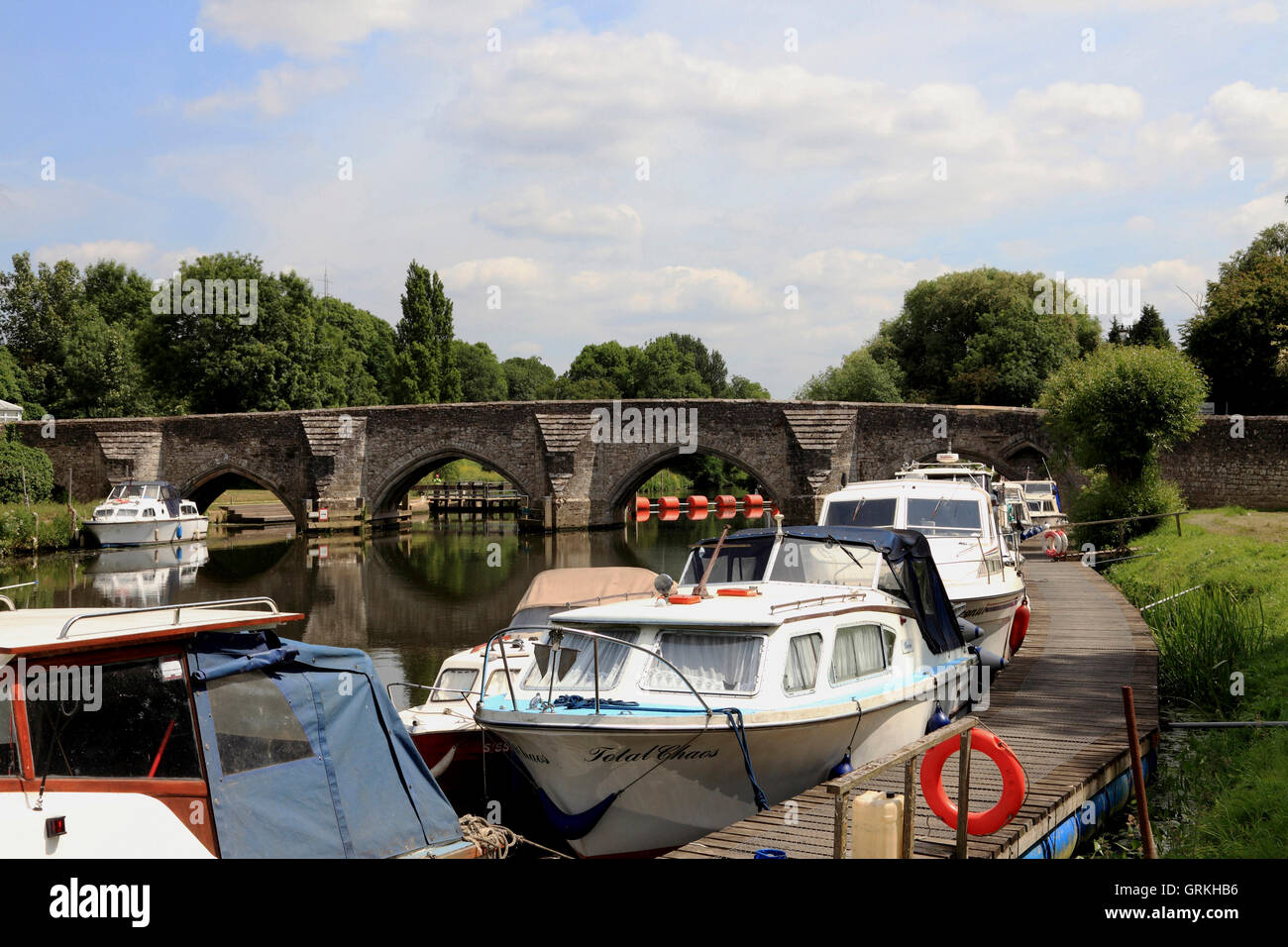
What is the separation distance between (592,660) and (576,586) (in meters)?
4.20

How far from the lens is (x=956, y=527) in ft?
45.1

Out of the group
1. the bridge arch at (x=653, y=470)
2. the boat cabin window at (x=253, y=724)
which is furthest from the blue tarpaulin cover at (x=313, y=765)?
the bridge arch at (x=653, y=470)

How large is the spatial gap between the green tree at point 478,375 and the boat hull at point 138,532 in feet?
155

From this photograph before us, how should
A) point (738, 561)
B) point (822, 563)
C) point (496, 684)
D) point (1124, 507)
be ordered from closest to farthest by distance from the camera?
point (496, 684) < point (822, 563) < point (738, 561) < point (1124, 507)

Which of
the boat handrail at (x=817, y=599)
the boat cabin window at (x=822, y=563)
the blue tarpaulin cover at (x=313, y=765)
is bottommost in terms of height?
the blue tarpaulin cover at (x=313, y=765)

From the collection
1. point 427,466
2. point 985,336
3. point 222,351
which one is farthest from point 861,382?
point 222,351

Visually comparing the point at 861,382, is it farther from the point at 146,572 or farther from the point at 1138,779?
the point at 1138,779

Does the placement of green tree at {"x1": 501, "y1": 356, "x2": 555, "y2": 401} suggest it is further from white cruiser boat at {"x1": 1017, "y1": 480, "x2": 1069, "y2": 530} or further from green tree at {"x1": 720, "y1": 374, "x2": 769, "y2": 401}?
white cruiser boat at {"x1": 1017, "y1": 480, "x2": 1069, "y2": 530}

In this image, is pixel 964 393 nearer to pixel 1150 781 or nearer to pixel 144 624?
pixel 1150 781

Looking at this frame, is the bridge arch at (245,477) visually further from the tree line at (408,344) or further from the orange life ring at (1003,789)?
the orange life ring at (1003,789)

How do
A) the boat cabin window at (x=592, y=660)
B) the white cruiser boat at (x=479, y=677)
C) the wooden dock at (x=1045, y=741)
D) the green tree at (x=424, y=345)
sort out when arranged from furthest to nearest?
1. the green tree at (x=424, y=345)
2. the white cruiser boat at (x=479, y=677)
3. the boat cabin window at (x=592, y=660)
4. the wooden dock at (x=1045, y=741)

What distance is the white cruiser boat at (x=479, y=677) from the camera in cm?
923

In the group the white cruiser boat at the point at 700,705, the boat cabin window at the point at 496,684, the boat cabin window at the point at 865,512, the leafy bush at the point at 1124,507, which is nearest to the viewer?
the white cruiser boat at the point at 700,705
